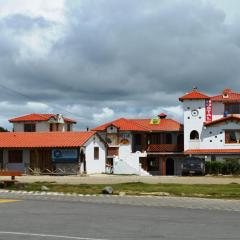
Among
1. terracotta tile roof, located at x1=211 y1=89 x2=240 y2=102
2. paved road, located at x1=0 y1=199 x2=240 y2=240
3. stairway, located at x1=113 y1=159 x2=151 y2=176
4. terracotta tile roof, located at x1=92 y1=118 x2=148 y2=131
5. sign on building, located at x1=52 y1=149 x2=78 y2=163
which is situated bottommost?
paved road, located at x1=0 y1=199 x2=240 y2=240

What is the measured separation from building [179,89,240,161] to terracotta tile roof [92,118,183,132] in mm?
4945

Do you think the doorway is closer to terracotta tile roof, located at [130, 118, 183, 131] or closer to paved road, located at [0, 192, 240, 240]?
terracotta tile roof, located at [130, 118, 183, 131]

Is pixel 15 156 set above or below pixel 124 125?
below

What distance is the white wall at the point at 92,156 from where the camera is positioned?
193 ft

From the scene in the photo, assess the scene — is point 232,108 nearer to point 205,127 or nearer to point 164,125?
point 205,127

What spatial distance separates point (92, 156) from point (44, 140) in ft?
16.7

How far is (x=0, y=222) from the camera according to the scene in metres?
14.3

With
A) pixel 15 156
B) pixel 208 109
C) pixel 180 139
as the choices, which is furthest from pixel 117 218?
pixel 180 139

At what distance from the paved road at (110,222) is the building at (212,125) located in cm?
4442

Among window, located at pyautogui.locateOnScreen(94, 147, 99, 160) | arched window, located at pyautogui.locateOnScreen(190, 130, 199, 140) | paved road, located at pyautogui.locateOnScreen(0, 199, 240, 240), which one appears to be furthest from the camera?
arched window, located at pyautogui.locateOnScreen(190, 130, 199, 140)

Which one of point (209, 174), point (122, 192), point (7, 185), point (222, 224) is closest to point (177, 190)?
point (122, 192)

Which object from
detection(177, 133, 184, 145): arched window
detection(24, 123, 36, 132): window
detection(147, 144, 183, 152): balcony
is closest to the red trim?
detection(147, 144, 183, 152): balcony

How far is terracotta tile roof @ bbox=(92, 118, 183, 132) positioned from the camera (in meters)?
69.4

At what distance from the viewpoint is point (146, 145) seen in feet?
231
